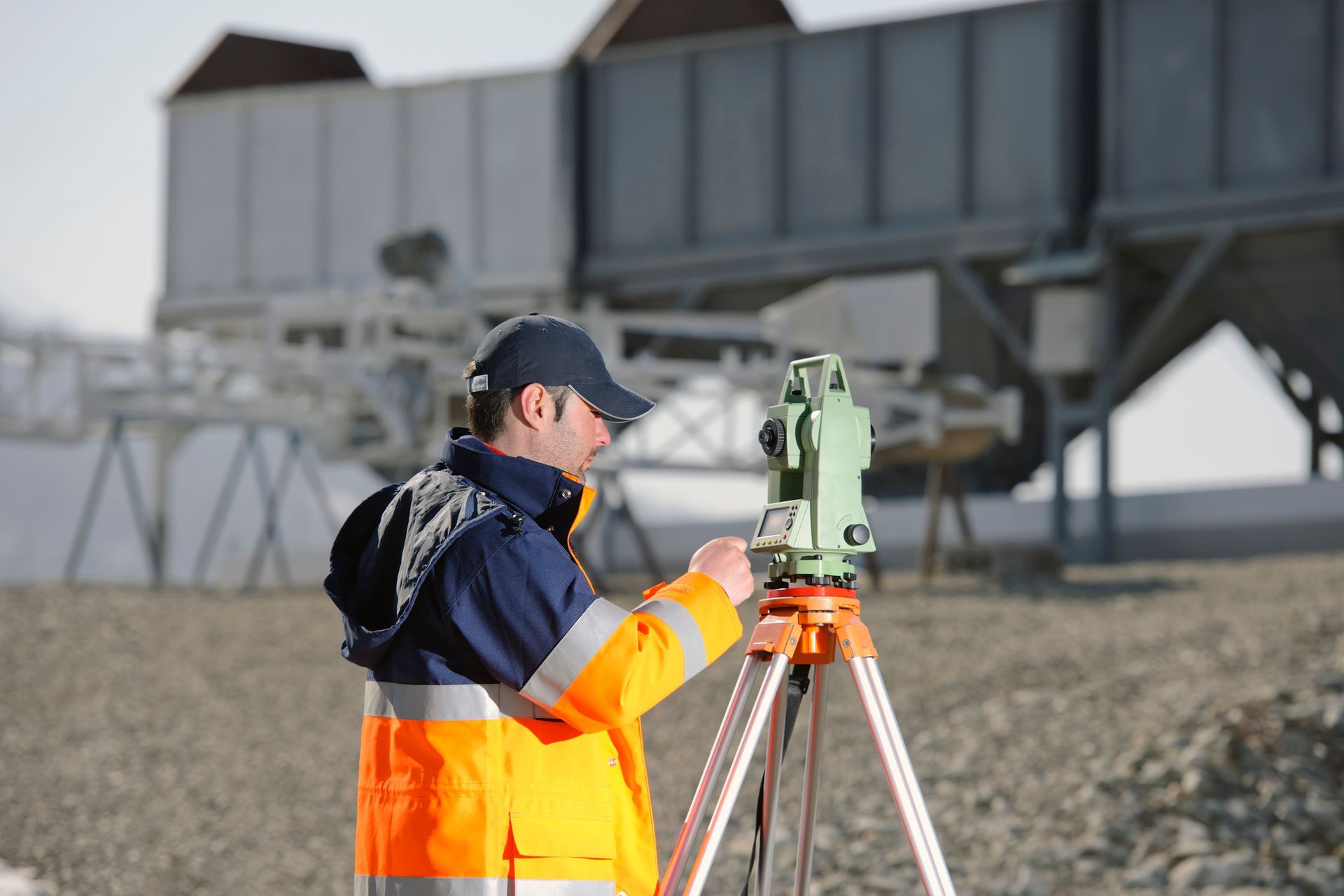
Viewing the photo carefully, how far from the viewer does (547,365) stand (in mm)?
2854

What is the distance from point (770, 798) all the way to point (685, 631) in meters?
0.63

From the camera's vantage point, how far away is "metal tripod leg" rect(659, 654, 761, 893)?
9.46ft

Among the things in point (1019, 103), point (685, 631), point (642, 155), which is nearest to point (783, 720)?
point (685, 631)

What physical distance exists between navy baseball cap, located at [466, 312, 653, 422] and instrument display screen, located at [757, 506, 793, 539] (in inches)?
13.6

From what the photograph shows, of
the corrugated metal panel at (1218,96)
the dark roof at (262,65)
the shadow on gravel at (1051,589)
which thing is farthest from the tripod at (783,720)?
the dark roof at (262,65)

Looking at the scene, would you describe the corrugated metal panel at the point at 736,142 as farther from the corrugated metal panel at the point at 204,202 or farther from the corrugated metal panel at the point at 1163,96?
the corrugated metal panel at the point at 204,202

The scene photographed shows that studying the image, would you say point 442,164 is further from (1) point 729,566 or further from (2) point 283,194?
(1) point 729,566

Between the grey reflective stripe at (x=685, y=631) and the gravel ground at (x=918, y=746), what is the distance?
4261 millimetres

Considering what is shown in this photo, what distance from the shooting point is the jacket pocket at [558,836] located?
8.57ft

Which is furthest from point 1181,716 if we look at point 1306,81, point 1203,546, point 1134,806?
point 1306,81

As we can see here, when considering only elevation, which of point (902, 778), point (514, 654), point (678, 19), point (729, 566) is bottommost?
point (902, 778)

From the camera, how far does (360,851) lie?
2.81m

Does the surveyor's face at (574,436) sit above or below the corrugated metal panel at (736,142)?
below

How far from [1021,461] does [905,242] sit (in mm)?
5510
